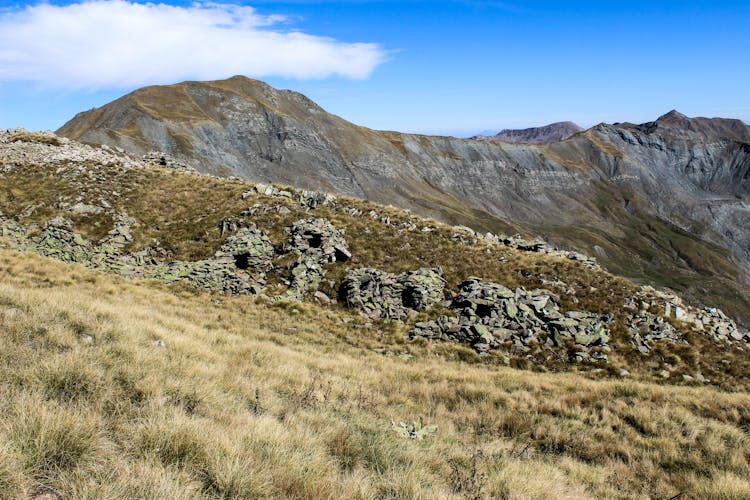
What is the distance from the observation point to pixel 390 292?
22047mm

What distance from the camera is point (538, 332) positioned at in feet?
64.5

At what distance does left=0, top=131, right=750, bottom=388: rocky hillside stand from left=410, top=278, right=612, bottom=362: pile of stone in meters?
0.07

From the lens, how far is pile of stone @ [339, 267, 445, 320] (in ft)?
69.7

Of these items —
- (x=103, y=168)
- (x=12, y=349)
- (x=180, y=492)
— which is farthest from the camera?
(x=103, y=168)

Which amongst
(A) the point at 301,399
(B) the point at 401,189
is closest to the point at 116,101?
(B) the point at 401,189

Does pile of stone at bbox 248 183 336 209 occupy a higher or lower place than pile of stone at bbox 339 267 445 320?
higher

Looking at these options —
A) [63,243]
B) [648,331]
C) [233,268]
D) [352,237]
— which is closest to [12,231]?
[63,243]

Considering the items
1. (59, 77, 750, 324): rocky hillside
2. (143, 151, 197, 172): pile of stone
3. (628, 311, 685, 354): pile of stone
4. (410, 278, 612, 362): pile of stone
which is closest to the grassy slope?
(628, 311, 685, 354): pile of stone

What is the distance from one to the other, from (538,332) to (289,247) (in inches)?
598

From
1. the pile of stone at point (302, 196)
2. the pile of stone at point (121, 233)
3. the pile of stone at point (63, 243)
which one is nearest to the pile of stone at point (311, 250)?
the pile of stone at point (302, 196)

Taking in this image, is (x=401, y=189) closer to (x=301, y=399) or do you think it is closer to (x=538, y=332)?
(x=538, y=332)

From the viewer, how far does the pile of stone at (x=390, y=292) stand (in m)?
21.2

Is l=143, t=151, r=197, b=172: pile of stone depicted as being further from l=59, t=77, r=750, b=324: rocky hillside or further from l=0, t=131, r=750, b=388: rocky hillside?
l=59, t=77, r=750, b=324: rocky hillside

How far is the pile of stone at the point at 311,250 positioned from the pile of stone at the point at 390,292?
204cm
